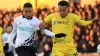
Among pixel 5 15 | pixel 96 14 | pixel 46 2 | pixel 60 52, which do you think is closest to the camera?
pixel 60 52

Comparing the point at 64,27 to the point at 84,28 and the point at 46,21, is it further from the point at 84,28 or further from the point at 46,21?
the point at 84,28

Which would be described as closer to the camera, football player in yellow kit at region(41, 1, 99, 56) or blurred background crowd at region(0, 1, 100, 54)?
football player in yellow kit at region(41, 1, 99, 56)

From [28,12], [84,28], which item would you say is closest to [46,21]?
[28,12]

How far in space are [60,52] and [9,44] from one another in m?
1.50

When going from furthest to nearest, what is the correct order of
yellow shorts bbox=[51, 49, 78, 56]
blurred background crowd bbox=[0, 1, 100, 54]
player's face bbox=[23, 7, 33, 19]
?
blurred background crowd bbox=[0, 1, 100, 54] → player's face bbox=[23, 7, 33, 19] → yellow shorts bbox=[51, 49, 78, 56]

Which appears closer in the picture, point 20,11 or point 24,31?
point 24,31

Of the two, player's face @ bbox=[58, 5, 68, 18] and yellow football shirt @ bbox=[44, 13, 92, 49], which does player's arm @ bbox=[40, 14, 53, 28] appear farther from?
player's face @ bbox=[58, 5, 68, 18]

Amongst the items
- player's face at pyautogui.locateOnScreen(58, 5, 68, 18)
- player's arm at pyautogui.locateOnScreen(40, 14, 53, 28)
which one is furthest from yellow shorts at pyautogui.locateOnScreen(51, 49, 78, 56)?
player's face at pyautogui.locateOnScreen(58, 5, 68, 18)

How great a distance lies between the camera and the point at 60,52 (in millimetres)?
11711

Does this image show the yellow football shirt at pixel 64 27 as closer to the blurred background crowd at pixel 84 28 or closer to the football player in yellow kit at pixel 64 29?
the football player in yellow kit at pixel 64 29

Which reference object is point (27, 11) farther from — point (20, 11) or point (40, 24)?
point (20, 11)

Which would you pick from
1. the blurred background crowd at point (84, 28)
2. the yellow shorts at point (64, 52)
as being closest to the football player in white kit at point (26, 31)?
the yellow shorts at point (64, 52)

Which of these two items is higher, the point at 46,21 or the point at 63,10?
the point at 63,10

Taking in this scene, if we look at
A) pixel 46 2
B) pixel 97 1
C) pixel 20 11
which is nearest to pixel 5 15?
pixel 20 11
